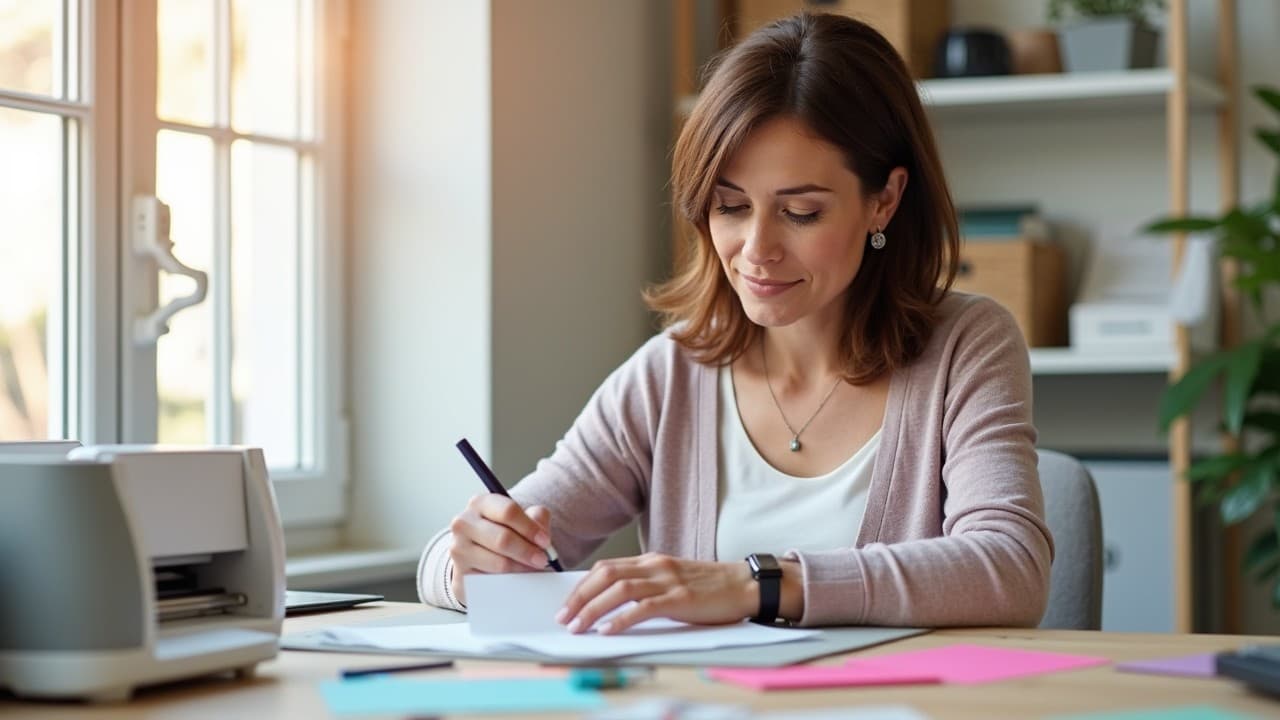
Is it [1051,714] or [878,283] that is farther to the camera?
[878,283]

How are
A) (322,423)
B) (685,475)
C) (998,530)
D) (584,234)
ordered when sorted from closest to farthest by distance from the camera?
(998,530)
(685,475)
(322,423)
(584,234)

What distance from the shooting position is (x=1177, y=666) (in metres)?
1.14

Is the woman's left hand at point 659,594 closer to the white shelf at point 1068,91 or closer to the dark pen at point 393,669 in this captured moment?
the dark pen at point 393,669

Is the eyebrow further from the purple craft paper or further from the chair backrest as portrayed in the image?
the purple craft paper

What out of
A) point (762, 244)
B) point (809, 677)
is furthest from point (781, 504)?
point (809, 677)

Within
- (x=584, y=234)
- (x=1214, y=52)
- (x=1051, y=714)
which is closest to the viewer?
(x=1051, y=714)

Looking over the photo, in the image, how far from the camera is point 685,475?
1859mm

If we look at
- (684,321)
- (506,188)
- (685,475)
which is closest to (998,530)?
(685,475)

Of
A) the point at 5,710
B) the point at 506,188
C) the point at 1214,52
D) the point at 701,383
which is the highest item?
the point at 1214,52

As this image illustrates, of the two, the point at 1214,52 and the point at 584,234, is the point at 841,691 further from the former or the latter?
the point at 1214,52

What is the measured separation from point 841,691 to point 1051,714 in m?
0.15

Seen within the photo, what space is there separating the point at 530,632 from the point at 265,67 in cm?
151

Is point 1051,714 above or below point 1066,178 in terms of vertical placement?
below

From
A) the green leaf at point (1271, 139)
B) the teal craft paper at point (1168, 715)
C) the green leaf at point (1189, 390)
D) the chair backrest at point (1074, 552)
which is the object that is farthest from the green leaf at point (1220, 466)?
the teal craft paper at point (1168, 715)
